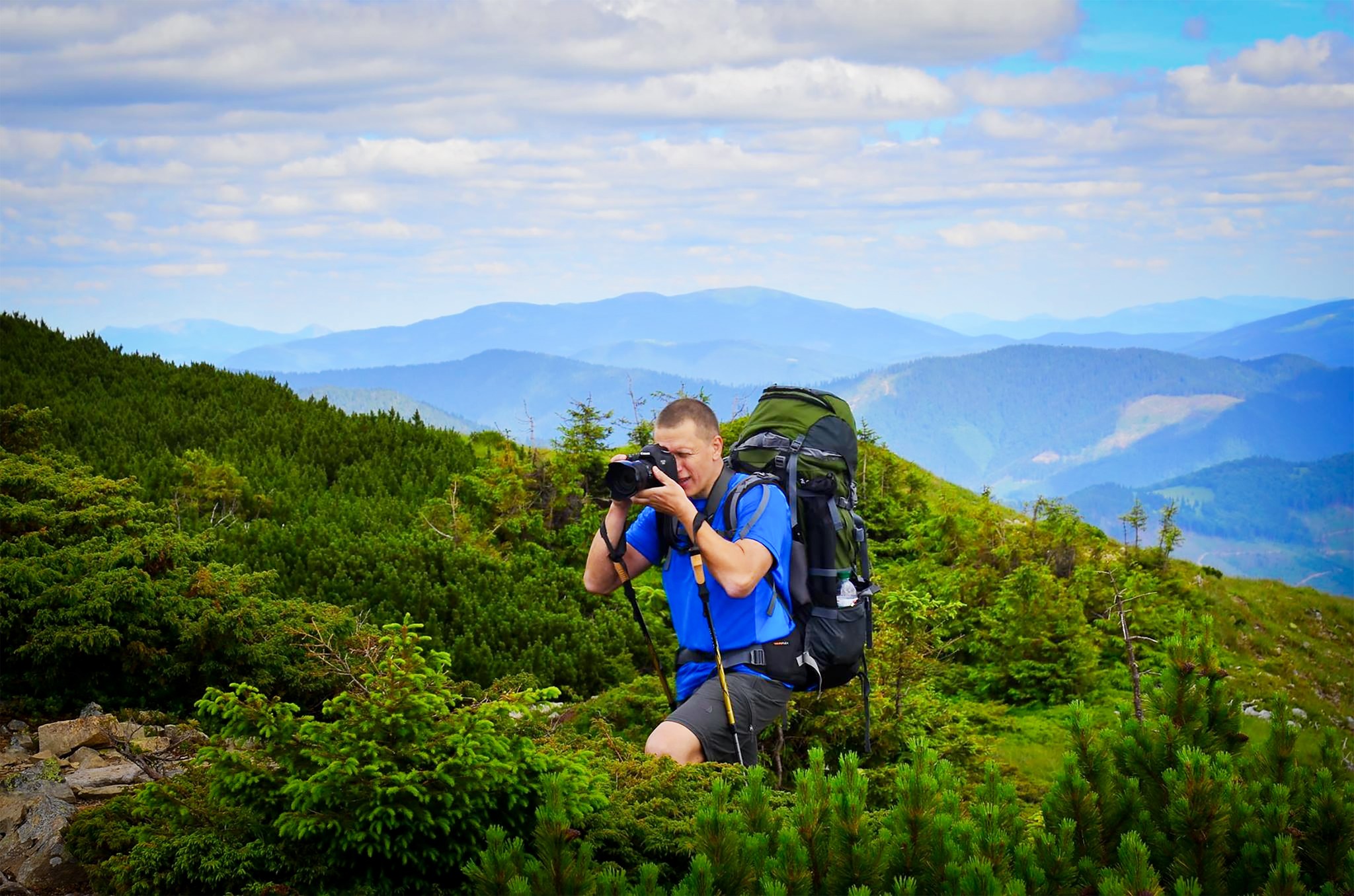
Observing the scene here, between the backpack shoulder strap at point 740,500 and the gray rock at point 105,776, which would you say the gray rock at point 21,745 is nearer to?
the gray rock at point 105,776

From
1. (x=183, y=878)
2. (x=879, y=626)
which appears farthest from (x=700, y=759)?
(x=879, y=626)

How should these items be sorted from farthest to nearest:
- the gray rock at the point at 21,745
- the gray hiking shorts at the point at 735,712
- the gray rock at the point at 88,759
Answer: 1. the gray rock at the point at 21,745
2. the gray rock at the point at 88,759
3. the gray hiking shorts at the point at 735,712

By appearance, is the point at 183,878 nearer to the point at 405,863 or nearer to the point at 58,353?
the point at 405,863

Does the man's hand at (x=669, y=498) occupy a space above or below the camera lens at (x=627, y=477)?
below

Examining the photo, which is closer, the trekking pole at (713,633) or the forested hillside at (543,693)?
the forested hillside at (543,693)

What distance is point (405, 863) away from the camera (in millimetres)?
3428

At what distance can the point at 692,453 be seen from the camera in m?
5.09

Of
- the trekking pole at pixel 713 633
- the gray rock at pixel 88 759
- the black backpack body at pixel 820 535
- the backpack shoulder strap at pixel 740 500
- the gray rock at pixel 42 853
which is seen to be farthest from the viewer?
the black backpack body at pixel 820 535

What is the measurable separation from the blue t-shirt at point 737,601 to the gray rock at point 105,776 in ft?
9.12

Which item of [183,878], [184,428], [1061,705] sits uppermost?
[184,428]

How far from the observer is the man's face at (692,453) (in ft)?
16.7

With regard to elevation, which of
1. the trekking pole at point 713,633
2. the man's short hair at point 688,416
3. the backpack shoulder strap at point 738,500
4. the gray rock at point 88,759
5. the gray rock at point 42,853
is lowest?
the gray rock at point 42,853

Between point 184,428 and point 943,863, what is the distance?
534 inches

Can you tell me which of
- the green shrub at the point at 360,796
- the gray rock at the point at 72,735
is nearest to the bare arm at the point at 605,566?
the green shrub at the point at 360,796
